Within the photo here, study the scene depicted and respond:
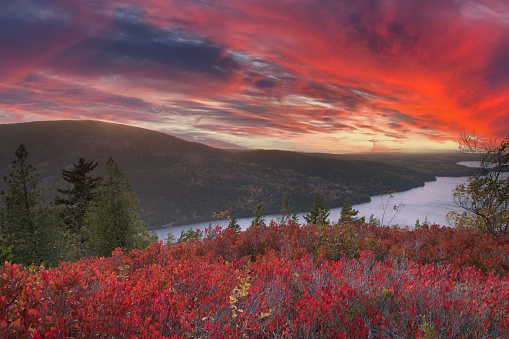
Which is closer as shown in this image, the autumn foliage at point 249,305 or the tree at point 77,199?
the autumn foliage at point 249,305

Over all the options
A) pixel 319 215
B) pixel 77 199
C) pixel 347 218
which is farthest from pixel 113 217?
pixel 347 218

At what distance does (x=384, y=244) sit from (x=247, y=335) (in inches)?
244

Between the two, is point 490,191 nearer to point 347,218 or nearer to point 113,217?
point 347,218

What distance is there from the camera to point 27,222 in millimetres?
25422

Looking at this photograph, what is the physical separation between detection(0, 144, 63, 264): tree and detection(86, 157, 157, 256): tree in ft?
11.1

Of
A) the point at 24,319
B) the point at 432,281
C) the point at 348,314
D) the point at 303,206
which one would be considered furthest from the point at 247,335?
the point at 303,206

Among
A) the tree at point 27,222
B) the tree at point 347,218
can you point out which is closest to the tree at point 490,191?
the tree at point 347,218

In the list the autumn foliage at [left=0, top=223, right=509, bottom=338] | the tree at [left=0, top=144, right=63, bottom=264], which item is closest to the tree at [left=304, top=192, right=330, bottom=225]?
the autumn foliage at [left=0, top=223, right=509, bottom=338]

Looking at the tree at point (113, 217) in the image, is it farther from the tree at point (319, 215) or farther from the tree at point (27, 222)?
the tree at point (319, 215)

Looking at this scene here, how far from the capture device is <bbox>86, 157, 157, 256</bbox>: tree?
26.2 meters

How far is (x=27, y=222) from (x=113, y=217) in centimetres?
760

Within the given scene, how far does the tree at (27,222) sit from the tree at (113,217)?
3.39 metres

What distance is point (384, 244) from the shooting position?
25.8 ft

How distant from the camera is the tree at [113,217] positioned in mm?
26219
